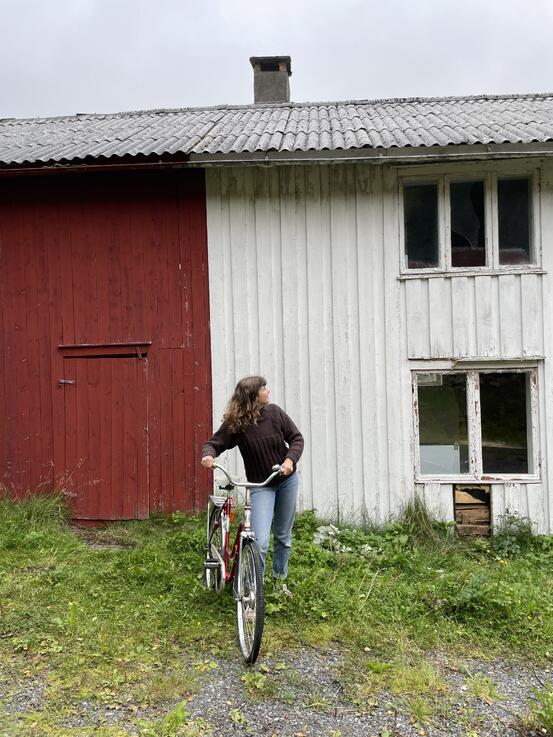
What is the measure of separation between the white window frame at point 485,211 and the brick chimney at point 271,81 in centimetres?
605

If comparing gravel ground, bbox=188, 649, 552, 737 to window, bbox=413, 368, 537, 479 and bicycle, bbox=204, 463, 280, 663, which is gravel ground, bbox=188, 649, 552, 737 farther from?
window, bbox=413, 368, 537, 479

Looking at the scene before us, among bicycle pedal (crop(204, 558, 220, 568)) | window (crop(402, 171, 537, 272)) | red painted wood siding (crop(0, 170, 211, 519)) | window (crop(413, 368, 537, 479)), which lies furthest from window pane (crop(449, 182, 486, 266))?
bicycle pedal (crop(204, 558, 220, 568))

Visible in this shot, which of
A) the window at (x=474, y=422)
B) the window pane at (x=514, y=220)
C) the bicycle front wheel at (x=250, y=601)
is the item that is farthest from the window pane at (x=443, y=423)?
the bicycle front wheel at (x=250, y=601)

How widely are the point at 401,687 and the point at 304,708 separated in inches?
25.9

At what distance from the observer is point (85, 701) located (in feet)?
11.3

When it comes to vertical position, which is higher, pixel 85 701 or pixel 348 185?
pixel 348 185

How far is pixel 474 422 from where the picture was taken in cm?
668

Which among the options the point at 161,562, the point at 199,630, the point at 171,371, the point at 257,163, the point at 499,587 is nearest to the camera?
the point at 199,630

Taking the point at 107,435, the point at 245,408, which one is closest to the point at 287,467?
the point at 245,408

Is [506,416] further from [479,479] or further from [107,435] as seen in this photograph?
[107,435]

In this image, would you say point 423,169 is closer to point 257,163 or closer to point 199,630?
point 257,163

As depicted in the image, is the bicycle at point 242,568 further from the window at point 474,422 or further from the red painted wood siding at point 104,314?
the window at point 474,422

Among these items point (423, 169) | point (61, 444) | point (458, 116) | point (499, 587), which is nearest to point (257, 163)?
point (423, 169)

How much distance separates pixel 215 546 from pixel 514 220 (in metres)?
5.11
